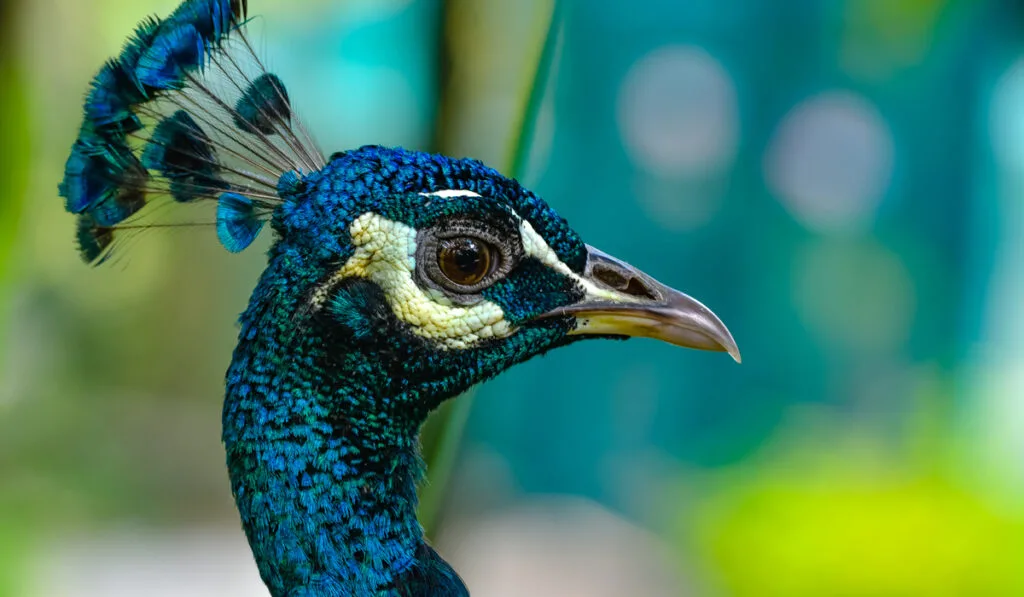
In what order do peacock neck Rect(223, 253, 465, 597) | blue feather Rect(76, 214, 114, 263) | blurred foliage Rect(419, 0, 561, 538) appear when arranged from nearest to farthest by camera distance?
peacock neck Rect(223, 253, 465, 597) → blue feather Rect(76, 214, 114, 263) → blurred foliage Rect(419, 0, 561, 538)

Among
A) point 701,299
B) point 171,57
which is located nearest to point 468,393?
point 701,299

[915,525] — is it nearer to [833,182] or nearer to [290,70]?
[833,182]

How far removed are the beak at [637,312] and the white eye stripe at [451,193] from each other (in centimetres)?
17

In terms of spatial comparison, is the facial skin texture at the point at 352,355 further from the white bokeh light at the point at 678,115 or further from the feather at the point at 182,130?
the white bokeh light at the point at 678,115

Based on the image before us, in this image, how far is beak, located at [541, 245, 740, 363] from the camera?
3.23 feet

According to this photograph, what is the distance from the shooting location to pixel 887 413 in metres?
2.51

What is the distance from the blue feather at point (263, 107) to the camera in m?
→ 1.05

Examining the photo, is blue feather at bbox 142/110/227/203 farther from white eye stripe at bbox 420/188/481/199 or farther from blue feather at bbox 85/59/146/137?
white eye stripe at bbox 420/188/481/199

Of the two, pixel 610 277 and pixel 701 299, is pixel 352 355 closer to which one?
pixel 610 277

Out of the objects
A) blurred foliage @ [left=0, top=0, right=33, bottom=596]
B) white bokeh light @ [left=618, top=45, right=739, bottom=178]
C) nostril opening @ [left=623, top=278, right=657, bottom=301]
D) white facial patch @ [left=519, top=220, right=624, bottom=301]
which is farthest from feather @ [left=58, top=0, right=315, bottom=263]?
blurred foliage @ [left=0, top=0, right=33, bottom=596]

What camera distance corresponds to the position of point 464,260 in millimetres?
953

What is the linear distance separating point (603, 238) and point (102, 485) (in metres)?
1.68

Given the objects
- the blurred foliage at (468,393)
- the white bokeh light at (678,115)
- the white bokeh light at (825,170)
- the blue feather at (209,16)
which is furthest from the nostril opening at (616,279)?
the white bokeh light at (825,170)

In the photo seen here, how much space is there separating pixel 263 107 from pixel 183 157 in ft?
0.38
